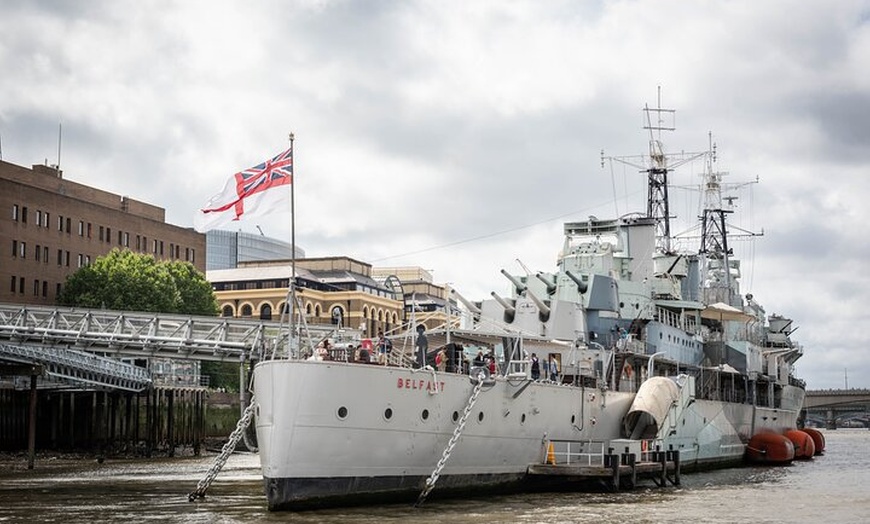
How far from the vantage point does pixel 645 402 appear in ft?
144

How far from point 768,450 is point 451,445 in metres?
32.6

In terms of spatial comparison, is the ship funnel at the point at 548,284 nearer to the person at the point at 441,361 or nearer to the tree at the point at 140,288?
the person at the point at 441,361

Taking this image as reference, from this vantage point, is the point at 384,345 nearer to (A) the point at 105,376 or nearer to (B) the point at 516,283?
(B) the point at 516,283

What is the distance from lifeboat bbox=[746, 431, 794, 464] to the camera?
198ft

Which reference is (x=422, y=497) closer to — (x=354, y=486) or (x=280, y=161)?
(x=354, y=486)

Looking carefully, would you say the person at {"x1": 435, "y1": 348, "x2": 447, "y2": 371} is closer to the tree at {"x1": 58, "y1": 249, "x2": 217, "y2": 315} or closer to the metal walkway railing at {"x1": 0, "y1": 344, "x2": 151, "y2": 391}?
the metal walkway railing at {"x1": 0, "y1": 344, "x2": 151, "y2": 391}

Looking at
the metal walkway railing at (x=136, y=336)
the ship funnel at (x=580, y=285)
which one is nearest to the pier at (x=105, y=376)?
the metal walkway railing at (x=136, y=336)

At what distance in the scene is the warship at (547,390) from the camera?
31203 mm

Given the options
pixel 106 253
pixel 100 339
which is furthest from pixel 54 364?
pixel 106 253

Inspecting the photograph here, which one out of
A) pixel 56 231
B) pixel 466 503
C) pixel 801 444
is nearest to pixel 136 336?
pixel 466 503

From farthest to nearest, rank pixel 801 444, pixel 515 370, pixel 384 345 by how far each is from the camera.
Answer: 1. pixel 801 444
2. pixel 515 370
3. pixel 384 345

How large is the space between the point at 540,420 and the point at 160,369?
199 ft

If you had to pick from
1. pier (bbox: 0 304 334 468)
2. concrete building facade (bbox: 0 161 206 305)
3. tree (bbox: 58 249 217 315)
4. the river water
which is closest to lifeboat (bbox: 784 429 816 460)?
the river water

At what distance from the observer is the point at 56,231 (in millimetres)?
101562
